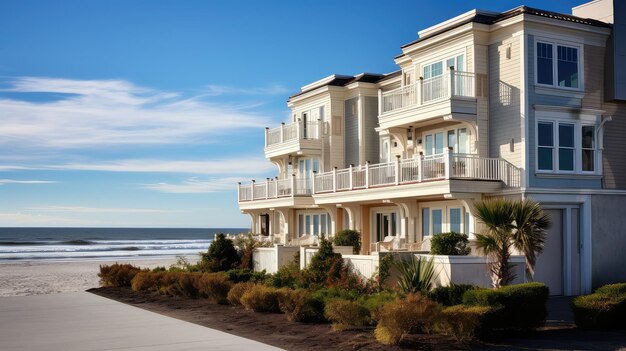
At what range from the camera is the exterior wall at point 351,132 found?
3731 centimetres

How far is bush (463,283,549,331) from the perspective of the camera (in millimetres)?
17125

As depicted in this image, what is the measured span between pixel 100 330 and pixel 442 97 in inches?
569

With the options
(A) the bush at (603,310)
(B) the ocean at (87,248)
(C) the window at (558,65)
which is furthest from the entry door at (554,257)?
(B) the ocean at (87,248)

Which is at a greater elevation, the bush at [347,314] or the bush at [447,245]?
the bush at [447,245]

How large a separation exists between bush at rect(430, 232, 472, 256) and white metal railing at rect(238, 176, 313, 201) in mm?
14911

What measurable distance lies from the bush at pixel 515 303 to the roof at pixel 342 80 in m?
18.7

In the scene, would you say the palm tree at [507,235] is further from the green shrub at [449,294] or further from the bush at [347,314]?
the bush at [347,314]

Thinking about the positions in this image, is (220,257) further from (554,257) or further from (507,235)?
(507,235)

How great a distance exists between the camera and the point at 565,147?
26.9 metres

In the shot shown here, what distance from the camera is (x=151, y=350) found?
645 inches

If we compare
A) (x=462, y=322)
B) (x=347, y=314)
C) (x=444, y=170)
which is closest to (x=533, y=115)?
(x=444, y=170)

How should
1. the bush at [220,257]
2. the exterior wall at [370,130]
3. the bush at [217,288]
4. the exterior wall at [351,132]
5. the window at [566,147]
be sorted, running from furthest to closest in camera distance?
the exterior wall at [351,132], the exterior wall at [370,130], the bush at [220,257], the window at [566,147], the bush at [217,288]

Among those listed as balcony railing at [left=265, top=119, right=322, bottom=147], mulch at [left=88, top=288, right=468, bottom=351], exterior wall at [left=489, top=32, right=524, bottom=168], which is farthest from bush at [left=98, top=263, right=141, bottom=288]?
exterior wall at [left=489, top=32, right=524, bottom=168]

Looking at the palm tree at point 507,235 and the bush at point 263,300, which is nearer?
the palm tree at point 507,235
